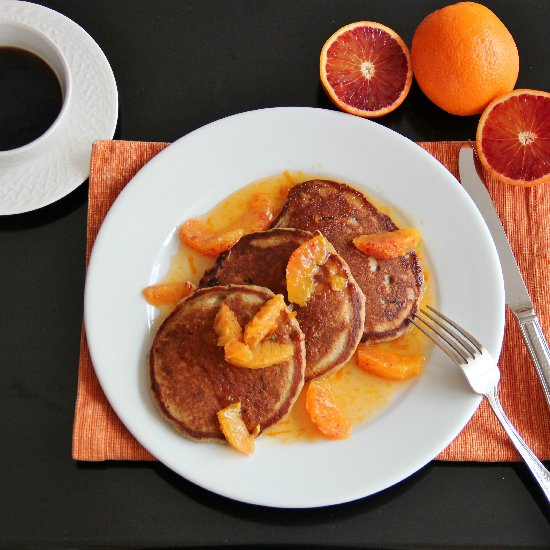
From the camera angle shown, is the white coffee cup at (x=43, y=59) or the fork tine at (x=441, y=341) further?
the white coffee cup at (x=43, y=59)

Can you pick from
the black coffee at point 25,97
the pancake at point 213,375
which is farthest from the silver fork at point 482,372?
the black coffee at point 25,97

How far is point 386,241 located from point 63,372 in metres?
1.22

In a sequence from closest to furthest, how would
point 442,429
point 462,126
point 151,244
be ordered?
point 442,429
point 151,244
point 462,126

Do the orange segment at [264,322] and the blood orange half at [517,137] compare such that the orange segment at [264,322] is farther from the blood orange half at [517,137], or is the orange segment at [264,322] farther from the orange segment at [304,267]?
the blood orange half at [517,137]

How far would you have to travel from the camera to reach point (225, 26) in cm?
302

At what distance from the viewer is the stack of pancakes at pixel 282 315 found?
240 centimetres

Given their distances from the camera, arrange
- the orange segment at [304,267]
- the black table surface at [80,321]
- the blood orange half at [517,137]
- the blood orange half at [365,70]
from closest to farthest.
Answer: the orange segment at [304,267] < the black table surface at [80,321] < the blood orange half at [517,137] < the blood orange half at [365,70]

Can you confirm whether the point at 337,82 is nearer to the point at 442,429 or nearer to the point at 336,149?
the point at 336,149

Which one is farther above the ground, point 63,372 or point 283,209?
point 283,209

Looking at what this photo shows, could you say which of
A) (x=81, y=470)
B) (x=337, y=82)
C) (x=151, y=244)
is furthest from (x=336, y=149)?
(x=81, y=470)

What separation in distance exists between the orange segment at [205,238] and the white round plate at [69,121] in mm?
437

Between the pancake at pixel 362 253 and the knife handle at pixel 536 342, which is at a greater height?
the pancake at pixel 362 253

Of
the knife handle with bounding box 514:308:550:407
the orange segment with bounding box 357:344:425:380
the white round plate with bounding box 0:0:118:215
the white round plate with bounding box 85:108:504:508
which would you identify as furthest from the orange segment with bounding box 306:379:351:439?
the white round plate with bounding box 0:0:118:215

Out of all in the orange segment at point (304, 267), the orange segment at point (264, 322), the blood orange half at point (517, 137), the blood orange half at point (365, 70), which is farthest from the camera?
the blood orange half at point (365, 70)
